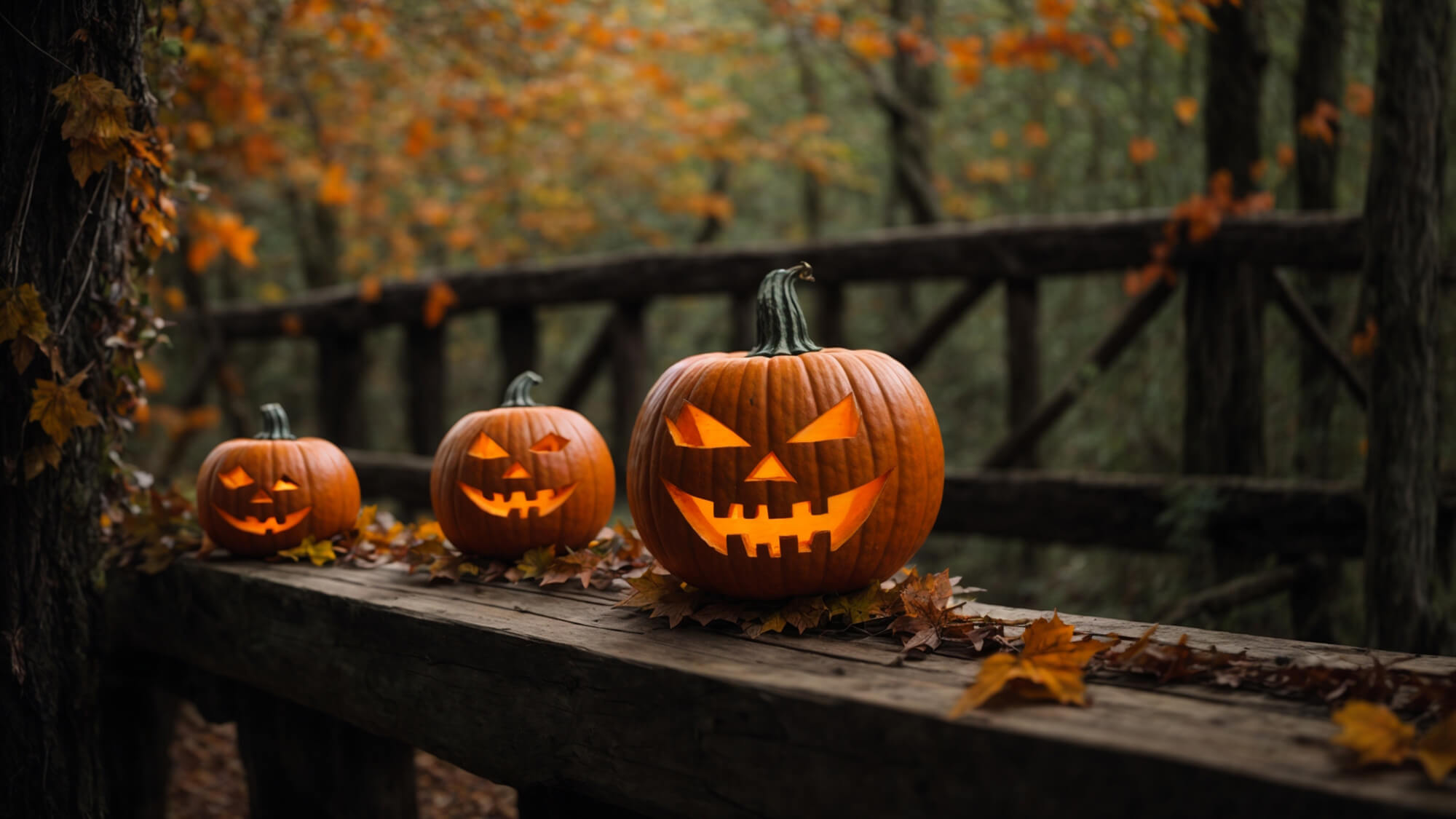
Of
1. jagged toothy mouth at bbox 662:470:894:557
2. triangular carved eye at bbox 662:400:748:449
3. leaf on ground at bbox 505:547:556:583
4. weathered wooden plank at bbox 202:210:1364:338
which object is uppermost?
weathered wooden plank at bbox 202:210:1364:338

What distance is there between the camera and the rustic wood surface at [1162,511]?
133 inches

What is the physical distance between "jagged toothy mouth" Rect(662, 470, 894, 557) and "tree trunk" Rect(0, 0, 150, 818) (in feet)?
5.48

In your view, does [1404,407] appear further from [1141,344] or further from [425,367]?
[425,367]

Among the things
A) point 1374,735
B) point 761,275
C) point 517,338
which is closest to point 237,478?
point 1374,735

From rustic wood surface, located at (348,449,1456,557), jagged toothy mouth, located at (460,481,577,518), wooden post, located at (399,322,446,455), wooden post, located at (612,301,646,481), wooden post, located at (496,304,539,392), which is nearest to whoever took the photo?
jagged toothy mouth, located at (460,481,577,518)

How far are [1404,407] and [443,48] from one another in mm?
5306

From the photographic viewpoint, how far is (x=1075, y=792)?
1.17 m

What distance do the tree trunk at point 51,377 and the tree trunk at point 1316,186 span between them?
418 cm

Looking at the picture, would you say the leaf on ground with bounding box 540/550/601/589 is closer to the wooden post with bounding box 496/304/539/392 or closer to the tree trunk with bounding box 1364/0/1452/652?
the tree trunk with bounding box 1364/0/1452/652

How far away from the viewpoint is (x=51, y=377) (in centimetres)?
235

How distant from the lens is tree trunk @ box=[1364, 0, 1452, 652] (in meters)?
2.58

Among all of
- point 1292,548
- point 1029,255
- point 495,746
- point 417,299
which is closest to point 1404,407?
point 1292,548

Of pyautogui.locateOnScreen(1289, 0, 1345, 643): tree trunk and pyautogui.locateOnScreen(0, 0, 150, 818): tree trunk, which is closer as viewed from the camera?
pyautogui.locateOnScreen(0, 0, 150, 818): tree trunk

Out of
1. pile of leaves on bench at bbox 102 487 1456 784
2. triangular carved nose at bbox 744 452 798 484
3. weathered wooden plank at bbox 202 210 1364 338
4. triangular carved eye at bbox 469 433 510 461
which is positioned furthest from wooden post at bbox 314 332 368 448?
triangular carved nose at bbox 744 452 798 484
